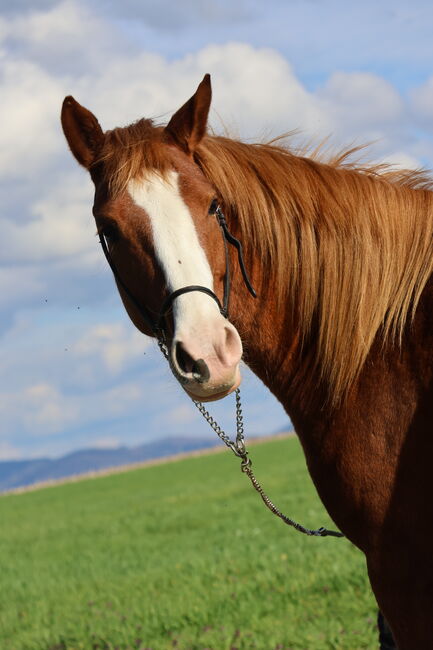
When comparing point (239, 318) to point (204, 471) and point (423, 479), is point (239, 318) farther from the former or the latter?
point (204, 471)

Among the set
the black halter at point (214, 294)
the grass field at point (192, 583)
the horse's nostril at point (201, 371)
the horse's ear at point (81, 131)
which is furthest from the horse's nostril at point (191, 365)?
the grass field at point (192, 583)

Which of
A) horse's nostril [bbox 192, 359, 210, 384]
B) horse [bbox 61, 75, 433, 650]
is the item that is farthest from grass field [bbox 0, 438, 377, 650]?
horse's nostril [bbox 192, 359, 210, 384]

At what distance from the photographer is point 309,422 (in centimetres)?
360

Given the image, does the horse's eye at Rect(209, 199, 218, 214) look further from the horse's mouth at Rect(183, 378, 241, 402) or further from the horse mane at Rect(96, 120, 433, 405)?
the horse's mouth at Rect(183, 378, 241, 402)

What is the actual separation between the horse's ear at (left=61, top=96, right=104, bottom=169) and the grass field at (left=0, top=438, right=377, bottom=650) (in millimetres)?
4753

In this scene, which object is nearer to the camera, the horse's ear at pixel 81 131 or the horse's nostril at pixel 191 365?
the horse's nostril at pixel 191 365

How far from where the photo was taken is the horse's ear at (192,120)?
12.0 feet

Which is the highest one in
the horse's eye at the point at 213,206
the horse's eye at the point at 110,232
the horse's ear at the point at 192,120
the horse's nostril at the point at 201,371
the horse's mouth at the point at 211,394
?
the horse's ear at the point at 192,120

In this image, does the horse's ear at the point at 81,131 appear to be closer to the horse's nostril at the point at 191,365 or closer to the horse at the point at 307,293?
the horse at the point at 307,293

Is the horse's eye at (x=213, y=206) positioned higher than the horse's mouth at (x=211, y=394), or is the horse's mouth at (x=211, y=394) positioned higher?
the horse's eye at (x=213, y=206)

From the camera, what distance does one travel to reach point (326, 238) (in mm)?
3635

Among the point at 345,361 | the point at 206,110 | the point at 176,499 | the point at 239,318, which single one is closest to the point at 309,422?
the point at 345,361

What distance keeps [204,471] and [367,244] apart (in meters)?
37.2

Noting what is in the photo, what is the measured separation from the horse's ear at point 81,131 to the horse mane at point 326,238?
86mm
